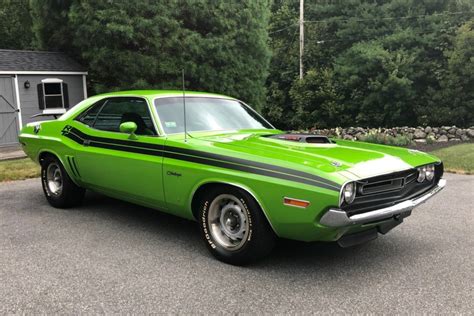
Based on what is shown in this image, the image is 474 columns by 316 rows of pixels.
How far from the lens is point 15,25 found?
93.7 ft

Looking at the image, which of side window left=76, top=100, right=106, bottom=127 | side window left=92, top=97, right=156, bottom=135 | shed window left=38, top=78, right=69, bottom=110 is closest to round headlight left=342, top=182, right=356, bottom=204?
side window left=92, top=97, right=156, bottom=135

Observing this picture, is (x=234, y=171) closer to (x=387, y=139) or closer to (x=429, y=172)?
(x=429, y=172)

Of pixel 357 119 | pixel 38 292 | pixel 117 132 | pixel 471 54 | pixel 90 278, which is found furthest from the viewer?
pixel 357 119

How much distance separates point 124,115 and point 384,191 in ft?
9.59

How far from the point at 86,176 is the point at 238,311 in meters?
3.02

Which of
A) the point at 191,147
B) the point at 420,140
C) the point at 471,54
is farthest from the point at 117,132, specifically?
the point at 471,54

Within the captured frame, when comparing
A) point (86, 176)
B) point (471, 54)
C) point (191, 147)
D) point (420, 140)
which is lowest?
point (420, 140)

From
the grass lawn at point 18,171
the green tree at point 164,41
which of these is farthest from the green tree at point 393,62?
the grass lawn at point 18,171

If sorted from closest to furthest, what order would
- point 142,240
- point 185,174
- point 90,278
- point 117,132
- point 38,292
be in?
point 38,292 → point 90,278 → point 185,174 → point 142,240 → point 117,132

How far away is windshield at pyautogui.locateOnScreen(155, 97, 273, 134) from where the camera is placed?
4672 mm

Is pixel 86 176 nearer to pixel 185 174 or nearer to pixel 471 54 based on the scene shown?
pixel 185 174

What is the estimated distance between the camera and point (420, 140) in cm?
1505

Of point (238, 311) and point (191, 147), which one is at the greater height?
point (191, 147)

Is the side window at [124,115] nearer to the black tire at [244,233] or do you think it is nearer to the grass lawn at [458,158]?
the black tire at [244,233]
